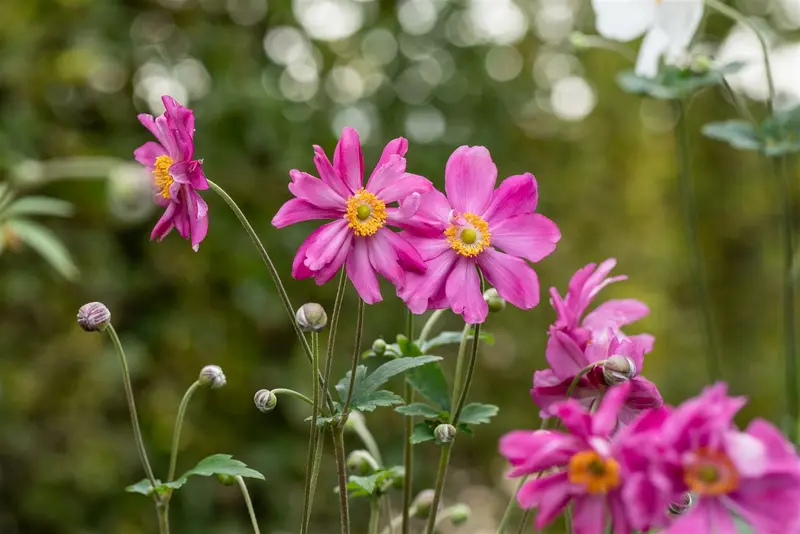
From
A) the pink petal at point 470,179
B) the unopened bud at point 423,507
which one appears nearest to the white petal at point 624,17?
the pink petal at point 470,179

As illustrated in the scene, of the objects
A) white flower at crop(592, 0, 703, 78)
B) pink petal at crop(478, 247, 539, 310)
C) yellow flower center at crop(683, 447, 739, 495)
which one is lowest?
yellow flower center at crop(683, 447, 739, 495)

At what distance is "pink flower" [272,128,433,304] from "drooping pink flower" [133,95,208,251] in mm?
43

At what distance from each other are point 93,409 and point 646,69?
150cm

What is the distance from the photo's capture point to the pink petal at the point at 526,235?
0.45 metres

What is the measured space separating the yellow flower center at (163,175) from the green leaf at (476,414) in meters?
0.21

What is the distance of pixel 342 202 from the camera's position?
0.44 meters

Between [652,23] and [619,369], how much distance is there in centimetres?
41

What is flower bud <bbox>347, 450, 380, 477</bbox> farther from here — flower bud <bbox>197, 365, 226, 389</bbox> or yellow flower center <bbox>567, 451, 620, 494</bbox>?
yellow flower center <bbox>567, 451, 620, 494</bbox>

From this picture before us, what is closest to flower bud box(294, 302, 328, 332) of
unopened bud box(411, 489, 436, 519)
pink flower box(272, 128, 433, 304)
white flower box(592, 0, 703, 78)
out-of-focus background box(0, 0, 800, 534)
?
pink flower box(272, 128, 433, 304)

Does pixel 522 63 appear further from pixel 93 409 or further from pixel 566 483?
pixel 566 483

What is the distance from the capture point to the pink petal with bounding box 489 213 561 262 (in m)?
0.45

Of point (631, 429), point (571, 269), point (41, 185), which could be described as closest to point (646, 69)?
point (631, 429)

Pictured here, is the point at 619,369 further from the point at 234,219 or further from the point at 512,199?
the point at 234,219

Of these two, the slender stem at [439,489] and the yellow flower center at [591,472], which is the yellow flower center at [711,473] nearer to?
the yellow flower center at [591,472]
